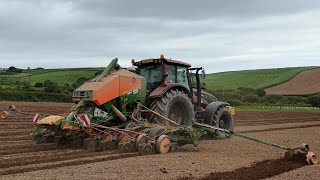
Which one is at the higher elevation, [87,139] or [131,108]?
[131,108]

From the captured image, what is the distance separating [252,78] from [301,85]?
13.9 m

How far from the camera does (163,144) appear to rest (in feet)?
32.9

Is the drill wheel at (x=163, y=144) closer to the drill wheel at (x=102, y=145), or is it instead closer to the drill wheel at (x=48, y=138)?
the drill wheel at (x=102, y=145)

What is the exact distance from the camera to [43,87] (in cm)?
3897

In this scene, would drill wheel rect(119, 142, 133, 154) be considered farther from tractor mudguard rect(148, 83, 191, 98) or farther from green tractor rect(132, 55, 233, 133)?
tractor mudguard rect(148, 83, 191, 98)

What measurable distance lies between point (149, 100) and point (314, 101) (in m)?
42.8

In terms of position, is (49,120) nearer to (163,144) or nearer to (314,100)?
(163,144)

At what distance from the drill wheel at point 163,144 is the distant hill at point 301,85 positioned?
4844cm

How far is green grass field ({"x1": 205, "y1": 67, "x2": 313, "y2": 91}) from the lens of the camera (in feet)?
220

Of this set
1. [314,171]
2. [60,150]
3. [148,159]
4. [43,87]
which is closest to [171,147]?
[148,159]

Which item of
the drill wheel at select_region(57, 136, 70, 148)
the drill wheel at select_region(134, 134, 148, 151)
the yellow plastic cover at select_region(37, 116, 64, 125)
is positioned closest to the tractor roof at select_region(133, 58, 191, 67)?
the drill wheel at select_region(134, 134, 148, 151)

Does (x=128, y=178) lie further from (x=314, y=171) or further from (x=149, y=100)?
(x=149, y=100)

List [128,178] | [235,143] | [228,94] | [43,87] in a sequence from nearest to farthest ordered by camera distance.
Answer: [128,178]
[235,143]
[43,87]
[228,94]

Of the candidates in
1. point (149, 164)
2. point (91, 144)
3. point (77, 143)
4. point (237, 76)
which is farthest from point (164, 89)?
point (237, 76)
